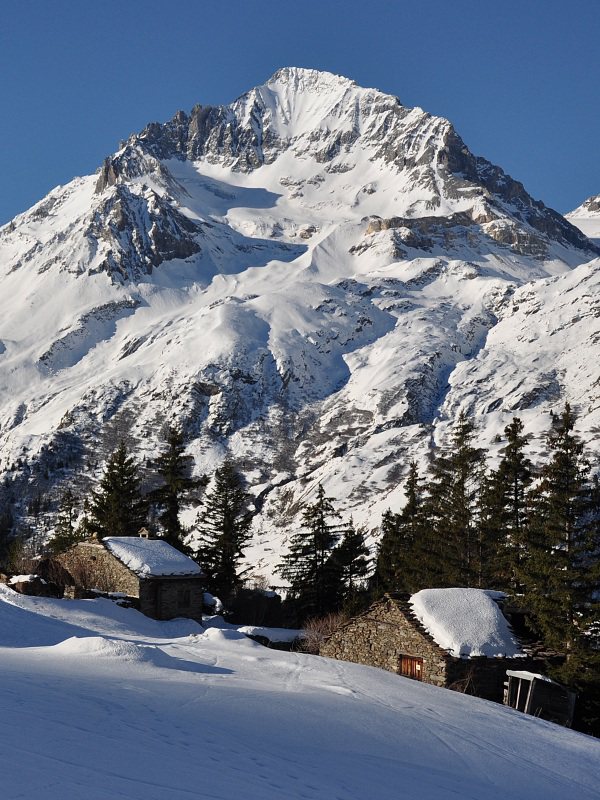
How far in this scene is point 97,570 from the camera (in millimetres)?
44250

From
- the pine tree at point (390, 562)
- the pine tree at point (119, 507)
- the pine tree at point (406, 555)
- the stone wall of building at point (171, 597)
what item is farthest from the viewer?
the pine tree at point (119, 507)

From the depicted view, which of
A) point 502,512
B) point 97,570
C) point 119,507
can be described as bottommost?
point 97,570

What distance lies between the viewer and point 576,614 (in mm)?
29500

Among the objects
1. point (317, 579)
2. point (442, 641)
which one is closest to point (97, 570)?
point (317, 579)

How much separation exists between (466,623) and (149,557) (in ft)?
64.8

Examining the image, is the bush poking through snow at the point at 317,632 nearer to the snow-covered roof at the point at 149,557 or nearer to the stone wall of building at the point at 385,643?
the stone wall of building at the point at 385,643

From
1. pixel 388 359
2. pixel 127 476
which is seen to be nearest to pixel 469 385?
pixel 388 359

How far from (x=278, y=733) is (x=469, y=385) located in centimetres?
17217

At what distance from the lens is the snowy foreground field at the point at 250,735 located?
9.91m

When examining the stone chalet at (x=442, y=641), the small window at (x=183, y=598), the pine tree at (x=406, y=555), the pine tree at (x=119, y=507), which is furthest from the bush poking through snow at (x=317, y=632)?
the pine tree at (x=119, y=507)

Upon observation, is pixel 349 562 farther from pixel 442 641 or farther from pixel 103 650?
pixel 103 650

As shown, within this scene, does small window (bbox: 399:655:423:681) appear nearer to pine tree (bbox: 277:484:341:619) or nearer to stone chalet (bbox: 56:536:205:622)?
stone chalet (bbox: 56:536:205:622)

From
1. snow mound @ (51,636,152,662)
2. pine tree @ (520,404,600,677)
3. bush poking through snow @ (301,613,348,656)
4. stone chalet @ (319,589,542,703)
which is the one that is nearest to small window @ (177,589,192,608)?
bush poking through snow @ (301,613,348,656)

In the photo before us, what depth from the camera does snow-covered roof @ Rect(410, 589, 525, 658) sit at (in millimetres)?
27422
